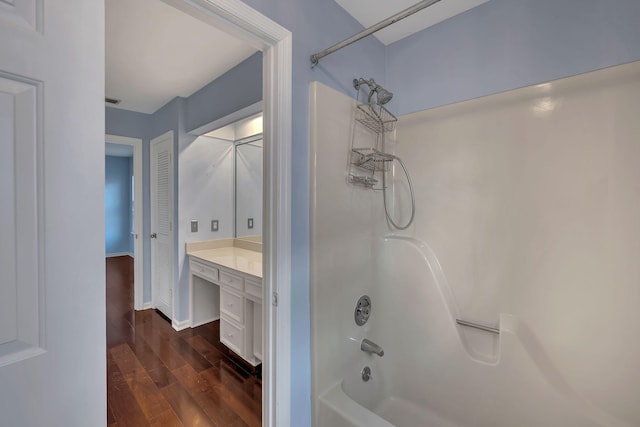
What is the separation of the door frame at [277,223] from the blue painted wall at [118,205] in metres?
6.88

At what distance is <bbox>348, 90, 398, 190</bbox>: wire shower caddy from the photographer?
1.51 m

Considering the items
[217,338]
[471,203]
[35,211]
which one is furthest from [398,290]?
[217,338]

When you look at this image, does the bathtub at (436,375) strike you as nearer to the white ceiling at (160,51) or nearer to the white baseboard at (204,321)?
the white ceiling at (160,51)

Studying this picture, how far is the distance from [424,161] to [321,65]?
84 cm

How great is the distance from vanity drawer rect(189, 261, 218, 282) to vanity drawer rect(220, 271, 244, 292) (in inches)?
5.1

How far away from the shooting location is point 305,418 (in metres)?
1.25

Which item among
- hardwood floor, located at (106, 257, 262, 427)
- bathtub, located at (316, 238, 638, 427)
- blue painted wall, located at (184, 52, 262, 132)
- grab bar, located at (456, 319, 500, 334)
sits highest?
blue painted wall, located at (184, 52, 262, 132)

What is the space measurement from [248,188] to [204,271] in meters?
1.00

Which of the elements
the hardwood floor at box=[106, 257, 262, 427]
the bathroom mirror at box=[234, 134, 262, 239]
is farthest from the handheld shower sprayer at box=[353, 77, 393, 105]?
the hardwood floor at box=[106, 257, 262, 427]

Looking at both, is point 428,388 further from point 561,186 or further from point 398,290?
point 561,186

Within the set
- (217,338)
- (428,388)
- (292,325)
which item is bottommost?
(217,338)

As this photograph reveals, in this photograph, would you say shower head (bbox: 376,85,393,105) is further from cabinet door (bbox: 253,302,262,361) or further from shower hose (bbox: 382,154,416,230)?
cabinet door (bbox: 253,302,262,361)

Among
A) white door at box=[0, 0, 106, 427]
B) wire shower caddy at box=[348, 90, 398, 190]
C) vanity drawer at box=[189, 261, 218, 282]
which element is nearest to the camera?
white door at box=[0, 0, 106, 427]

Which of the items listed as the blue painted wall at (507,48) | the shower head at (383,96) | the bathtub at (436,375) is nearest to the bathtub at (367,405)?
the bathtub at (436,375)
